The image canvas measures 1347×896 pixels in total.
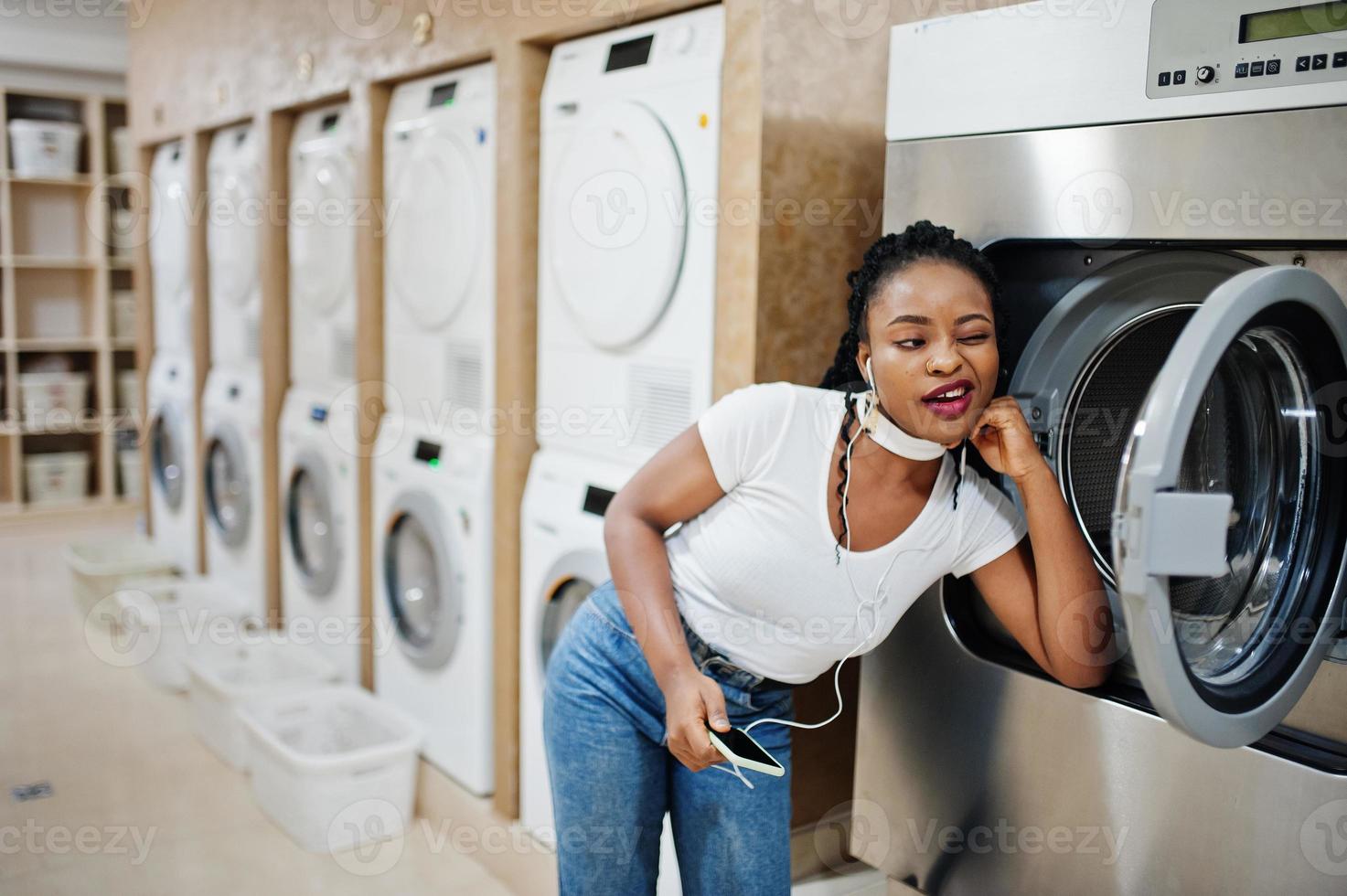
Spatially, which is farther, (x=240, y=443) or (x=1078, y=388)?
(x=240, y=443)

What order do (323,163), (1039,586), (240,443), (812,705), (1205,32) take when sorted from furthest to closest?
1. (240,443)
2. (323,163)
3. (812,705)
4. (1039,586)
5. (1205,32)

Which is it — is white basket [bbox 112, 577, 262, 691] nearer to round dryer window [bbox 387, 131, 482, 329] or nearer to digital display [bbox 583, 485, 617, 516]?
round dryer window [bbox 387, 131, 482, 329]

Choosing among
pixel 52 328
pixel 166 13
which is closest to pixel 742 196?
pixel 166 13

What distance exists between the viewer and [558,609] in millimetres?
2627

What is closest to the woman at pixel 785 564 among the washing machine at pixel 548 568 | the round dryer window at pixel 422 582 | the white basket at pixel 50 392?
the washing machine at pixel 548 568

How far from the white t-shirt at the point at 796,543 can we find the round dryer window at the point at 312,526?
2232 millimetres

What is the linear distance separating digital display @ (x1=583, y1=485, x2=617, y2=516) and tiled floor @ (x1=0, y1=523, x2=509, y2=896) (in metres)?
0.94

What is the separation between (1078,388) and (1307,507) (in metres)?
0.33

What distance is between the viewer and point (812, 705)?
223cm

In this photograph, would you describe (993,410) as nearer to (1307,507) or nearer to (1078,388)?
(1078,388)

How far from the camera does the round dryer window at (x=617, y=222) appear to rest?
226 cm

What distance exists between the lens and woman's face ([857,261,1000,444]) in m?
1.44

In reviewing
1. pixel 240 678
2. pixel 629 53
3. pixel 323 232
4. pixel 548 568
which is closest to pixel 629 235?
pixel 629 53

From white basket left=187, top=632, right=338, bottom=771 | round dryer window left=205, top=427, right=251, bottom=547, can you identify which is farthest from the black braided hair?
round dryer window left=205, top=427, right=251, bottom=547
